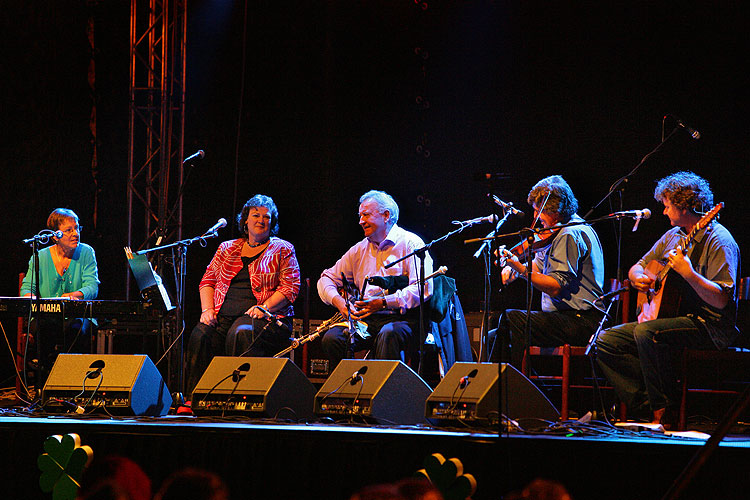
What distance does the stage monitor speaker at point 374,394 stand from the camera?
13.3 feet

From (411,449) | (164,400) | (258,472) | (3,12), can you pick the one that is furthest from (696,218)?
(3,12)

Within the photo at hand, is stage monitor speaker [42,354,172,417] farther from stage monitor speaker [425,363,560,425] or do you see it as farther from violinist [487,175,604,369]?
violinist [487,175,604,369]

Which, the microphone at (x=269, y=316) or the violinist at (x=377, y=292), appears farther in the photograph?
the microphone at (x=269, y=316)

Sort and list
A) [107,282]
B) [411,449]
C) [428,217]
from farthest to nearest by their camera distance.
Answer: [107,282], [428,217], [411,449]

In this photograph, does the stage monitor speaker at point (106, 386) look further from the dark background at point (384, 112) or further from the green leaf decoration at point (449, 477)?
the dark background at point (384, 112)

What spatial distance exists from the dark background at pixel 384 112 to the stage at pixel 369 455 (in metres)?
2.56

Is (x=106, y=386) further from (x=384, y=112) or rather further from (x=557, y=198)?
(x=384, y=112)

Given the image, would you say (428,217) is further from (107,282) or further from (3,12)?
(3,12)

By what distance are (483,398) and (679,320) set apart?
1252 millimetres

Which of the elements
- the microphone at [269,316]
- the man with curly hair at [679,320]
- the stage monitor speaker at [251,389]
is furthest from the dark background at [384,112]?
the stage monitor speaker at [251,389]

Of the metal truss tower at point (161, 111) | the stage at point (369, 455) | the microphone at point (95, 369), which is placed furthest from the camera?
the metal truss tower at point (161, 111)

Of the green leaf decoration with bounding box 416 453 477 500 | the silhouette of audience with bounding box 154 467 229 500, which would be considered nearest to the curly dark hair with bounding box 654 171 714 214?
the green leaf decoration with bounding box 416 453 477 500

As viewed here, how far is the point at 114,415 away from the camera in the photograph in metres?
4.33

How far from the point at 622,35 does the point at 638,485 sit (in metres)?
3.57
